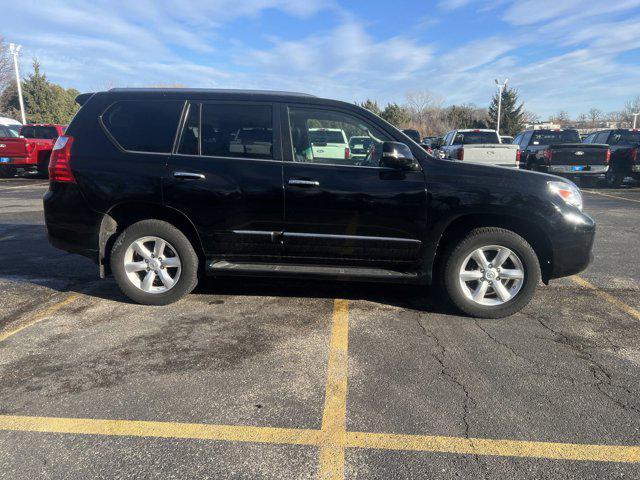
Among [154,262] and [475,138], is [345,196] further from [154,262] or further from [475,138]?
[475,138]

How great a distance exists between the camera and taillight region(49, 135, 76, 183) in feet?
14.4

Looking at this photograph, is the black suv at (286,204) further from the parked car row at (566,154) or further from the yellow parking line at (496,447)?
the parked car row at (566,154)

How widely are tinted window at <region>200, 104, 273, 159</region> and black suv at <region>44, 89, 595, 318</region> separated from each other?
11 millimetres

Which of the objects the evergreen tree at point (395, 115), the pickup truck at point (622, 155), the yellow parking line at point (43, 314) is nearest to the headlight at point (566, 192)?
the yellow parking line at point (43, 314)

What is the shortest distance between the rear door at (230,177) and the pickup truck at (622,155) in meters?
14.8

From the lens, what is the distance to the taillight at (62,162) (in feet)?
14.4

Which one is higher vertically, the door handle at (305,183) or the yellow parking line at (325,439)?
the door handle at (305,183)

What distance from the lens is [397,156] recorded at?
4.03 m

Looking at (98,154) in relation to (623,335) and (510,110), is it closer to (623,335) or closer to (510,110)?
(623,335)

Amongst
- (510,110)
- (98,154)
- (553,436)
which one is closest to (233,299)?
(98,154)

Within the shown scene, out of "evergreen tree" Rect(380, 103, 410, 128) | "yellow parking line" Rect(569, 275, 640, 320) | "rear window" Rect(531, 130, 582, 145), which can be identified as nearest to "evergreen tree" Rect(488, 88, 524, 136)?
"evergreen tree" Rect(380, 103, 410, 128)

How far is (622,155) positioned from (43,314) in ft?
55.5

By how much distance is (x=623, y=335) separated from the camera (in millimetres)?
3957

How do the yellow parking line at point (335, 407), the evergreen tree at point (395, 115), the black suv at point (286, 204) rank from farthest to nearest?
the evergreen tree at point (395, 115) < the black suv at point (286, 204) < the yellow parking line at point (335, 407)
